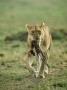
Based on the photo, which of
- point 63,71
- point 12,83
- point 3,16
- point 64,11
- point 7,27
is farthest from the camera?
point 64,11

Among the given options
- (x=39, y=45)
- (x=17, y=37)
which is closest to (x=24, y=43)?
(x=17, y=37)

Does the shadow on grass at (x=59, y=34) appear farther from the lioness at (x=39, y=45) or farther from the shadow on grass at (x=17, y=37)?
the lioness at (x=39, y=45)

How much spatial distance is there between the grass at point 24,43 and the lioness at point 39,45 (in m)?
0.25

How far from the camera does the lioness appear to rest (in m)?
11.0

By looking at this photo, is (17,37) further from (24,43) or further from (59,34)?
(59,34)

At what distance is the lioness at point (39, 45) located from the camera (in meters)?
11.0

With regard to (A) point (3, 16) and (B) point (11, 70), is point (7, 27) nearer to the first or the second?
(A) point (3, 16)

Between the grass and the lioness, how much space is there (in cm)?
25

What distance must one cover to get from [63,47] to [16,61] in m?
3.36

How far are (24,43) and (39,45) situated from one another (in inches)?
286

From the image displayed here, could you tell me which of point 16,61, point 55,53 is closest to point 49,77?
point 16,61

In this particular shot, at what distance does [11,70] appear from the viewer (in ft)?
42.0

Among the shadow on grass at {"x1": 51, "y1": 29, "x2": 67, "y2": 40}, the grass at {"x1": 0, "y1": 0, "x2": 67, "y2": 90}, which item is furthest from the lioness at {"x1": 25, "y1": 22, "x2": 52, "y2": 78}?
the shadow on grass at {"x1": 51, "y1": 29, "x2": 67, "y2": 40}

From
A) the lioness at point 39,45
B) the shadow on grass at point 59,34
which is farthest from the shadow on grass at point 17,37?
the lioness at point 39,45
